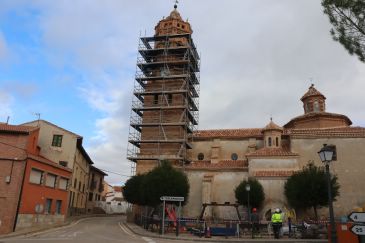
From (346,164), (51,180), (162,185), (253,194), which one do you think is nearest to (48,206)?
(51,180)

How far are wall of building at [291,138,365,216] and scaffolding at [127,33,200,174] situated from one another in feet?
43.9

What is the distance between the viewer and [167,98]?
4441cm

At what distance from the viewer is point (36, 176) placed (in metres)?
28.3

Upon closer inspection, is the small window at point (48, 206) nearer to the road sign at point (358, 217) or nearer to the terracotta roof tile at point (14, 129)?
the terracotta roof tile at point (14, 129)

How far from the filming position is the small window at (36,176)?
90.3ft

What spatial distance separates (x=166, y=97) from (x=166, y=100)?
0.53m

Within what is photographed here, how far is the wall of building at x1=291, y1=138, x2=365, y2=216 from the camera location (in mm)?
33062

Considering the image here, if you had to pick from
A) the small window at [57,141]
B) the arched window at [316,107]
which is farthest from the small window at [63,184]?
the arched window at [316,107]

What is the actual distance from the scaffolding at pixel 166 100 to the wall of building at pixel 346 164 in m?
13.4

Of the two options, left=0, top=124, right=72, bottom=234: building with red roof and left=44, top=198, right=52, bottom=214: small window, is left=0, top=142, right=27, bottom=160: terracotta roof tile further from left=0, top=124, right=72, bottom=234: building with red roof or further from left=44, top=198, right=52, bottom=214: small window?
left=44, top=198, right=52, bottom=214: small window

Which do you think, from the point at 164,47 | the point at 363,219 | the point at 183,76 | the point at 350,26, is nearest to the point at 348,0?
the point at 350,26

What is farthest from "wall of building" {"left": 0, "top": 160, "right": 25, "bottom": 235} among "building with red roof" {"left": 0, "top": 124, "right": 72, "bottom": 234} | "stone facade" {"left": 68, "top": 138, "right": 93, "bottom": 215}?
"stone facade" {"left": 68, "top": 138, "right": 93, "bottom": 215}

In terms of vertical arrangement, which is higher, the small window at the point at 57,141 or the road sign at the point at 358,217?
the small window at the point at 57,141

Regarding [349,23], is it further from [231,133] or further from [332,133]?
[231,133]
